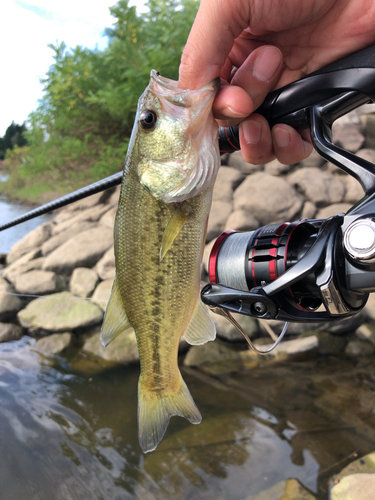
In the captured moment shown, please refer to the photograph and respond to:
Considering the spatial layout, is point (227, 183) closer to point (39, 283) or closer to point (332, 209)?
point (332, 209)

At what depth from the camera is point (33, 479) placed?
2.38 m

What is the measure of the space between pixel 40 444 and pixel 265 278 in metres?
2.41

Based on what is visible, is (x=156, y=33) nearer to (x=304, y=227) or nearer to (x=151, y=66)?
(x=151, y=66)

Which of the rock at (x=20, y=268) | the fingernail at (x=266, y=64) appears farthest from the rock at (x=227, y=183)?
the fingernail at (x=266, y=64)

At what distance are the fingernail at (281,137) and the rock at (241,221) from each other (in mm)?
2516

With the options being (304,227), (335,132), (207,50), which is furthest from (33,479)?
(335,132)

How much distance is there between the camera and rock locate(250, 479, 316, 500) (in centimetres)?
215

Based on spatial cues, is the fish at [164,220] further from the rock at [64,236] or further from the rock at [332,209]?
the rock at [64,236]

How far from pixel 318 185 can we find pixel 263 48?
3.49 metres

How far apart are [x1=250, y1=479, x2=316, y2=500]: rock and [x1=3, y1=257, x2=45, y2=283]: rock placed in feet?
11.1

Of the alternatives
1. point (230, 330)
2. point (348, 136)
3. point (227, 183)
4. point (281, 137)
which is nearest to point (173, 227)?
point (281, 137)

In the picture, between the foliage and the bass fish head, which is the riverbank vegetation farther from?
the bass fish head

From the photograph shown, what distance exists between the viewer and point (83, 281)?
406 centimetres

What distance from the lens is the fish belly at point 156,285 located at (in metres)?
1.08
